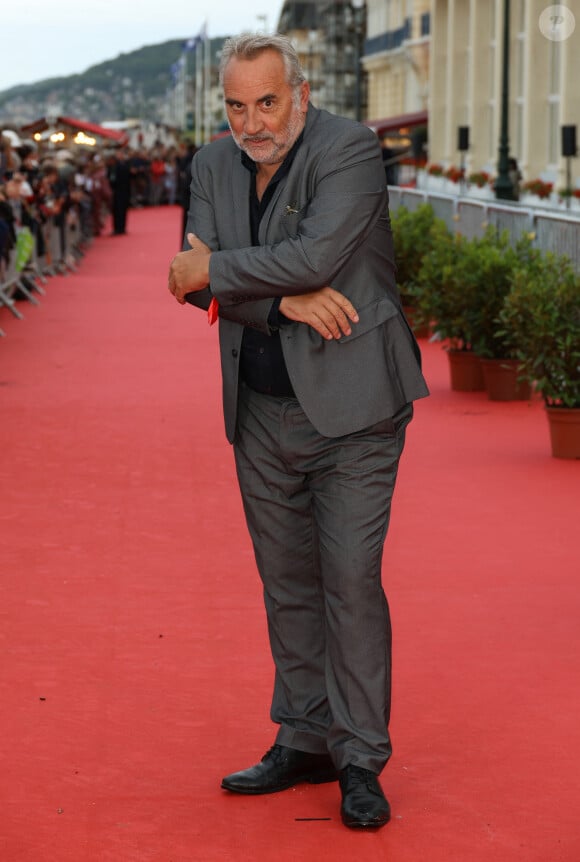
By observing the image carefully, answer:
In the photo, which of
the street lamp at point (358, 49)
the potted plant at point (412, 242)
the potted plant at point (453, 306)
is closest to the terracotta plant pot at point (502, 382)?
the potted plant at point (453, 306)

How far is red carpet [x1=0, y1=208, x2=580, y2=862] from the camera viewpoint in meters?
4.91

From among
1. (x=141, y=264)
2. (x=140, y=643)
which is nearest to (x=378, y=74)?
(x=141, y=264)

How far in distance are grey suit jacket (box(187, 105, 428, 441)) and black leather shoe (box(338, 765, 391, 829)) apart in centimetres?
89

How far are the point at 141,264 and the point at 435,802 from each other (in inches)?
1211

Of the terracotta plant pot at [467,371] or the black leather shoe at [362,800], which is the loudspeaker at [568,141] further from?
the black leather shoe at [362,800]

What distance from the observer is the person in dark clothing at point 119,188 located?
139ft

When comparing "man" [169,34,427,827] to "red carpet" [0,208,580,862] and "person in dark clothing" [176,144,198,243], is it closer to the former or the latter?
"red carpet" [0,208,580,862]

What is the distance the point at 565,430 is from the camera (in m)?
11.4

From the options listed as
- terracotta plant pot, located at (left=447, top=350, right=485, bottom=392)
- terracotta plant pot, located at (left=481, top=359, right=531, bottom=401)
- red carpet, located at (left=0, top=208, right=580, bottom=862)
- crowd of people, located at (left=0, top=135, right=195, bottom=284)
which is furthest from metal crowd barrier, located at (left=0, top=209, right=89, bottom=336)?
red carpet, located at (left=0, top=208, right=580, bottom=862)

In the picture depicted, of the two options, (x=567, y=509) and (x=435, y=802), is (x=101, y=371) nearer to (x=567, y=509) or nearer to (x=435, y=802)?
(x=567, y=509)

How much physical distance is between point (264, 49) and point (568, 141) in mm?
24740

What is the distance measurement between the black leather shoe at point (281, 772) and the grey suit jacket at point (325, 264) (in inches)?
38.6

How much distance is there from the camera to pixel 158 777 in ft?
17.5

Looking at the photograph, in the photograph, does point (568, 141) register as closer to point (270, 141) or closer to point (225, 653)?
point (225, 653)
